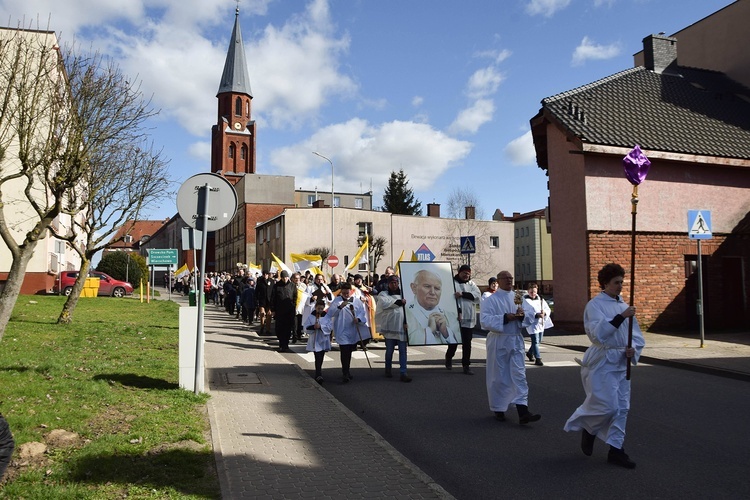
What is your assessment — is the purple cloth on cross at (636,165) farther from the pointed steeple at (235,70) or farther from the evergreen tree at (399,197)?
the pointed steeple at (235,70)

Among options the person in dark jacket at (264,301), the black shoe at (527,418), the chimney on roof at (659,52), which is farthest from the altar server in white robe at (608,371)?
the chimney on roof at (659,52)

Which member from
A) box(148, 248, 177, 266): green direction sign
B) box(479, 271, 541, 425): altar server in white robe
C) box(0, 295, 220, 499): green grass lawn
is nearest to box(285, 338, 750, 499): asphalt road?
box(479, 271, 541, 425): altar server in white robe

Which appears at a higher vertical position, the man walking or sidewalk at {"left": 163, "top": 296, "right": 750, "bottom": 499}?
the man walking

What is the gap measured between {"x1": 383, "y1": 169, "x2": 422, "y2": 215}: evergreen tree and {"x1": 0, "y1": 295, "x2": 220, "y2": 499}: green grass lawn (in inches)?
2553

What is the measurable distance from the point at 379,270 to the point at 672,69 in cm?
3838

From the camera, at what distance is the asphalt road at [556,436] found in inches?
205

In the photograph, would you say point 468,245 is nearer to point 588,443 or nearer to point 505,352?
point 505,352

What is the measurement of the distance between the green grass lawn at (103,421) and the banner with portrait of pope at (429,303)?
438 cm

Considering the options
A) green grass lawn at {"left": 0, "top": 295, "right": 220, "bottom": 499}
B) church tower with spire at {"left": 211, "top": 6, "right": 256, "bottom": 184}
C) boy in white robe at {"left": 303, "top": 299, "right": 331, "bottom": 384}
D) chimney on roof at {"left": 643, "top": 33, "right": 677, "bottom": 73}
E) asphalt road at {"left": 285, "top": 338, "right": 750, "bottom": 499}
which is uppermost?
church tower with spire at {"left": 211, "top": 6, "right": 256, "bottom": 184}

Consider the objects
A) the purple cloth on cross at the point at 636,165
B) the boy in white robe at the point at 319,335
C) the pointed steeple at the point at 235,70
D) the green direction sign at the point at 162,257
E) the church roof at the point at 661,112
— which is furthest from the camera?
the pointed steeple at the point at 235,70

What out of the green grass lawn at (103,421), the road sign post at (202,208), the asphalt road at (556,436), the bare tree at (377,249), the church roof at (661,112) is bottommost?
the asphalt road at (556,436)

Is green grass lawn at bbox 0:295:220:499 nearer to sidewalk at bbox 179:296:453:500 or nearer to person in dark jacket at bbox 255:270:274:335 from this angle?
sidewalk at bbox 179:296:453:500

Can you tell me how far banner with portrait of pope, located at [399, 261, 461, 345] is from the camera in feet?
38.9

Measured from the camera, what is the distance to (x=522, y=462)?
5.86 m
